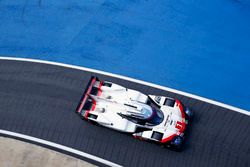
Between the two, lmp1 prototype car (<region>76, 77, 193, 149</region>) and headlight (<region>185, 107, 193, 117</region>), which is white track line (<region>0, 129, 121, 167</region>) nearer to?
lmp1 prototype car (<region>76, 77, 193, 149</region>)

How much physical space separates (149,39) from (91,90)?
5.83 meters

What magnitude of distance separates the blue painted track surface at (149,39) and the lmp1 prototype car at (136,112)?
6.93 ft

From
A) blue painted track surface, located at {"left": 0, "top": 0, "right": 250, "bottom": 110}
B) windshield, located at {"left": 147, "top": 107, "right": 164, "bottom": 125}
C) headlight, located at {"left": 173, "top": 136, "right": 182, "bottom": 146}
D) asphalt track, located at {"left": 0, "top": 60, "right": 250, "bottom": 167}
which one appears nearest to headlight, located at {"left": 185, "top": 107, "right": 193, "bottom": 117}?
asphalt track, located at {"left": 0, "top": 60, "right": 250, "bottom": 167}

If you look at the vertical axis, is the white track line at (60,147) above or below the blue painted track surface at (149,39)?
below

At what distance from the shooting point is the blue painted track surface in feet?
70.4

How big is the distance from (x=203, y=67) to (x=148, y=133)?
613cm

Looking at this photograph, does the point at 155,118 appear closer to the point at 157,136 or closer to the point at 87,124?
the point at 157,136

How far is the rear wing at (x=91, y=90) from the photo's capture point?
1998cm

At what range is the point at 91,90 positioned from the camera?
20.3 metres

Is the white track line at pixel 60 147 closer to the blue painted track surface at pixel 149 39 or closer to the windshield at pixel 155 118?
the windshield at pixel 155 118

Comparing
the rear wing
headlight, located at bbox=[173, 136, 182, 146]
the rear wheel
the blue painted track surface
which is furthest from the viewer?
the blue painted track surface

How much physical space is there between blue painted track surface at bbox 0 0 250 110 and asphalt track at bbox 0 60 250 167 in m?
1.01

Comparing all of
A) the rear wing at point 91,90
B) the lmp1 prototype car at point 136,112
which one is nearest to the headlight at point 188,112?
the lmp1 prototype car at point 136,112

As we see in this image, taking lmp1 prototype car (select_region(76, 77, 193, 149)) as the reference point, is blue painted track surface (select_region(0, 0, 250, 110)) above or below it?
above
